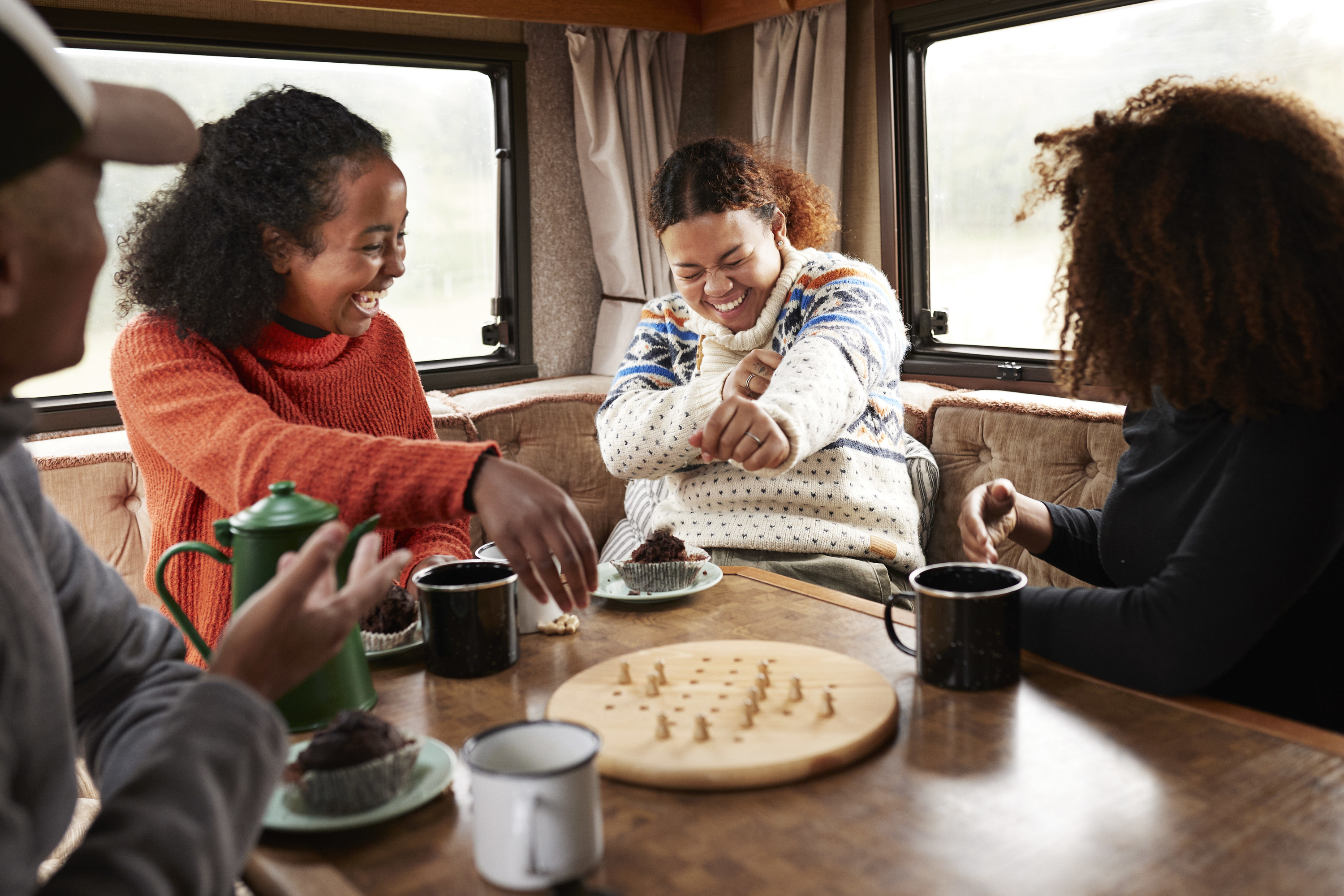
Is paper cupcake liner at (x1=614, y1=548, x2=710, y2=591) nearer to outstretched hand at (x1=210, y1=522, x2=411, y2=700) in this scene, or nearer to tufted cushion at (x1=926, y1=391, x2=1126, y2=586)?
outstretched hand at (x1=210, y1=522, x2=411, y2=700)

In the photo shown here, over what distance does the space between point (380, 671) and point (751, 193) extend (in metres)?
1.30

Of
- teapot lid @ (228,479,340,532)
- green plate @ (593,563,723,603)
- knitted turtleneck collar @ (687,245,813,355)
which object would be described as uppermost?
knitted turtleneck collar @ (687,245,813,355)

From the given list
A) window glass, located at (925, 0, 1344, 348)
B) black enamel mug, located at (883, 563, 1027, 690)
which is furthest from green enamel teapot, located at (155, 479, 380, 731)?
window glass, located at (925, 0, 1344, 348)

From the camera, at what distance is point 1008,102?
9.00ft

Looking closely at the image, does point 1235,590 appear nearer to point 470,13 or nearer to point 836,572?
point 836,572

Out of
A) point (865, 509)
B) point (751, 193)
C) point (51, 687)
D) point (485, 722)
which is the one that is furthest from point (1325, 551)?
point (751, 193)

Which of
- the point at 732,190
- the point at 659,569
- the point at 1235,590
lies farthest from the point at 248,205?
the point at 1235,590

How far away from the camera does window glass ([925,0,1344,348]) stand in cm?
226

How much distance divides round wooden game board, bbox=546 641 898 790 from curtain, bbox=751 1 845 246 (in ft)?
6.90

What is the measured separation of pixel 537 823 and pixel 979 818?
1.11 feet

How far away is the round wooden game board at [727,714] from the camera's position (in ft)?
2.88

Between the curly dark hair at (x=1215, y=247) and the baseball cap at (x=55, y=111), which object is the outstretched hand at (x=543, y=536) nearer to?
the baseball cap at (x=55, y=111)

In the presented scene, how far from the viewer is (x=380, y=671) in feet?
3.94

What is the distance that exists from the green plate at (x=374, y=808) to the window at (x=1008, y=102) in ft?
6.27
